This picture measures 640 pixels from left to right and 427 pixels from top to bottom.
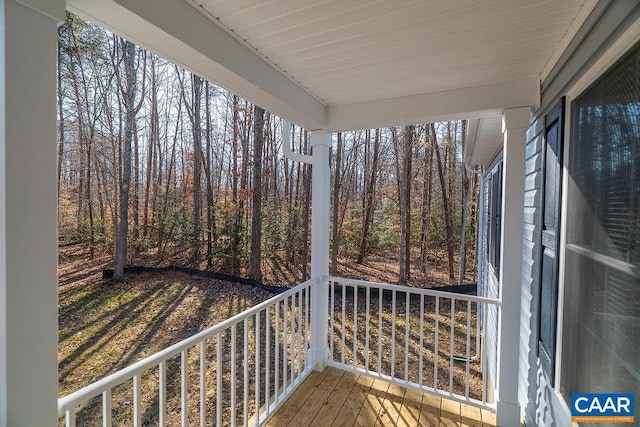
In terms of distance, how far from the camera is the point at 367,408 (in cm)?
249

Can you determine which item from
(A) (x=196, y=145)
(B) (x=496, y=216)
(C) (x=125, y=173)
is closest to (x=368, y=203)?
(B) (x=496, y=216)

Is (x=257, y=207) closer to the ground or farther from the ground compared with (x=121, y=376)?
farther from the ground

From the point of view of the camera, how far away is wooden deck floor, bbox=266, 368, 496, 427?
2.33 metres

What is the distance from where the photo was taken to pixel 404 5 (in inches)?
54.6

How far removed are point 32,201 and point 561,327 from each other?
2.38 m

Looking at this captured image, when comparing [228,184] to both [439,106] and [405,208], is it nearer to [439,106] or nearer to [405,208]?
[405,208]

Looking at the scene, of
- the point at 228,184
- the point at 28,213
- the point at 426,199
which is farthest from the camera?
the point at 426,199

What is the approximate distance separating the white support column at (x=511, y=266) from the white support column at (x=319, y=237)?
1559 millimetres

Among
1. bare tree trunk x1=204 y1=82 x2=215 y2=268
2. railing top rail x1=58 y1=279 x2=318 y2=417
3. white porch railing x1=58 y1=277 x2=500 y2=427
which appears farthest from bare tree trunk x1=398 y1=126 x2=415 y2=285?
railing top rail x1=58 y1=279 x2=318 y2=417

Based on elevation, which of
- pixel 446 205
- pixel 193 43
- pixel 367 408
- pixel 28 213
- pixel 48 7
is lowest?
pixel 367 408

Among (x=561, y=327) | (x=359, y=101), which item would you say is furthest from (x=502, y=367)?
(x=359, y=101)

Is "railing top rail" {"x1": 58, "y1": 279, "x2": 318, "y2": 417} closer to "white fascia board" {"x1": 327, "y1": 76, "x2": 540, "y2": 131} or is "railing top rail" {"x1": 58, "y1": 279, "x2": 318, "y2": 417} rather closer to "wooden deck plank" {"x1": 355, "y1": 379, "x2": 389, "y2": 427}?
"wooden deck plank" {"x1": 355, "y1": 379, "x2": 389, "y2": 427}

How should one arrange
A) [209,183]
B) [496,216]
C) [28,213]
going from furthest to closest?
[209,183] < [496,216] < [28,213]

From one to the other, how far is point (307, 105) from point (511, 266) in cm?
209
